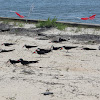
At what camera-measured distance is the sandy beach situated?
294 inches

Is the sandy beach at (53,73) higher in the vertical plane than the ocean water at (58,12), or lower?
lower


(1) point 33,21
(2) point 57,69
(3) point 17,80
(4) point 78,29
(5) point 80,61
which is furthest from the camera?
(1) point 33,21

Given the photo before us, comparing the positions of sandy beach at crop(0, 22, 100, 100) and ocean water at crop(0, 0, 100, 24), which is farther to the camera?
ocean water at crop(0, 0, 100, 24)

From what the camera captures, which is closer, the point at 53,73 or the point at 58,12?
the point at 53,73

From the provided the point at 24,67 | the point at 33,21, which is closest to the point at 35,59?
the point at 24,67

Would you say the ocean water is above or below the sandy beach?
above

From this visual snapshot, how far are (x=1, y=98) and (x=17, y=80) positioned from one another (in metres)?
1.32

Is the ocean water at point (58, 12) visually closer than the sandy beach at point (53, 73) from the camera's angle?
No

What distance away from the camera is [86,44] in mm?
13508

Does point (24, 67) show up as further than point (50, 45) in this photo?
No

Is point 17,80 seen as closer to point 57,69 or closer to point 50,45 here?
point 57,69

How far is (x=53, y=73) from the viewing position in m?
9.07

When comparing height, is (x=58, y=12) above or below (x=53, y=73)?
above

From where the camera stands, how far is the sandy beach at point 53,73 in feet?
24.5
